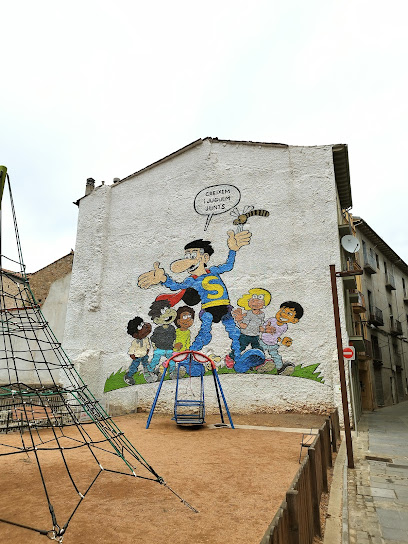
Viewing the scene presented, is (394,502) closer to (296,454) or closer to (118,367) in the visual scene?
(296,454)

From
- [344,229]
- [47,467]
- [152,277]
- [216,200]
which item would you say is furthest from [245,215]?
[47,467]

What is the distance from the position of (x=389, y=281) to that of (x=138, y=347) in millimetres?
21093

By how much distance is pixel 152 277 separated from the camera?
15695 mm

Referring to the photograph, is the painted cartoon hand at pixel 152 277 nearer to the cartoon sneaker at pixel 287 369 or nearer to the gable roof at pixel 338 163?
the gable roof at pixel 338 163

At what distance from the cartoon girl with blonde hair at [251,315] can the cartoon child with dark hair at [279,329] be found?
0.25 meters

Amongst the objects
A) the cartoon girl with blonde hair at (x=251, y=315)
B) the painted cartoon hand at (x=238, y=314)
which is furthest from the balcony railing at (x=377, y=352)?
the painted cartoon hand at (x=238, y=314)

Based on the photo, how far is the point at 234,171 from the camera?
15.7m

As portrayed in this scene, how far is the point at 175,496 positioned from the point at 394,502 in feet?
10.3

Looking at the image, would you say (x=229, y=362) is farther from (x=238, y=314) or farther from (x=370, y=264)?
(x=370, y=264)

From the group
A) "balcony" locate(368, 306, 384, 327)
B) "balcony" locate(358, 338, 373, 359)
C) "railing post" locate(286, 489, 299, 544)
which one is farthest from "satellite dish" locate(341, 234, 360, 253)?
"balcony" locate(368, 306, 384, 327)

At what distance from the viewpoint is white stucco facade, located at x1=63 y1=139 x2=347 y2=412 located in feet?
41.2

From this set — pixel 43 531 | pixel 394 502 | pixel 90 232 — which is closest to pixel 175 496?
pixel 43 531

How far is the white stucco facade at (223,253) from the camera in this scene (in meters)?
12.6

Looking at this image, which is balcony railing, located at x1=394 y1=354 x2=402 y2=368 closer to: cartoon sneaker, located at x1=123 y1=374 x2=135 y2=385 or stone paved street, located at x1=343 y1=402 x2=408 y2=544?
stone paved street, located at x1=343 y1=402 x2=408 y2=544
